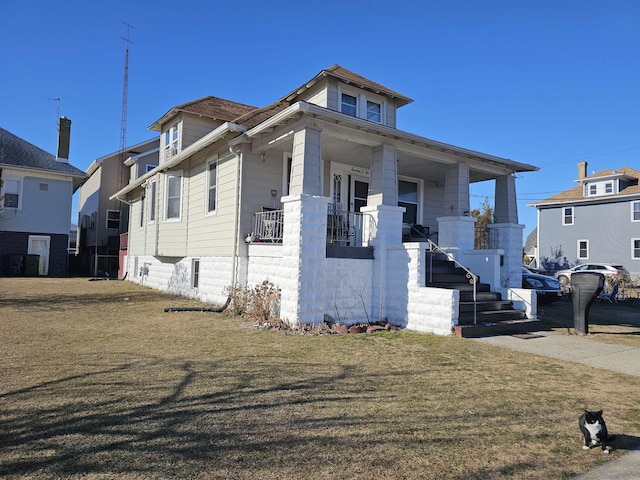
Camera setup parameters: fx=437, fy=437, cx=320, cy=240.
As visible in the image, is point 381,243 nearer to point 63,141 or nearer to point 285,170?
point 285,170

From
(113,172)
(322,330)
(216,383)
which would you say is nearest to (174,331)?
(322,330)

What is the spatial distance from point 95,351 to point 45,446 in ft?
10.4

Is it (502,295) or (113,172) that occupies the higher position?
(113,172)

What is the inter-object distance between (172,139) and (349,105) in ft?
21.5

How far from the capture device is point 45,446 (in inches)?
120

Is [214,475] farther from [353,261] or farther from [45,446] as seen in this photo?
[353,261]

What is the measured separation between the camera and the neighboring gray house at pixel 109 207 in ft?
82.5

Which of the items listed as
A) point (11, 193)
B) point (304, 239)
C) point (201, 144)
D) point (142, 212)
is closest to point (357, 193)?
point (201, 144)

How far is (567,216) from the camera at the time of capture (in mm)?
29484

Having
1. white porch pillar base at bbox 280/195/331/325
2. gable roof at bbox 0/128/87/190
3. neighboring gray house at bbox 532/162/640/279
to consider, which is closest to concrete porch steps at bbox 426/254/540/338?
white porch pillar base at bbox 280/195/331/325

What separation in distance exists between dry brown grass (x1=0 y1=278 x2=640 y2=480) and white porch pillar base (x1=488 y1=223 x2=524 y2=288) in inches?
181

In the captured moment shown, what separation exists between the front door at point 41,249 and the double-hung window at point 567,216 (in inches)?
1232

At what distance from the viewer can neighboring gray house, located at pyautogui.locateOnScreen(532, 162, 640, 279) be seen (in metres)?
26.1

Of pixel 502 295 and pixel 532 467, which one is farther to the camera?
pixel 502 295
